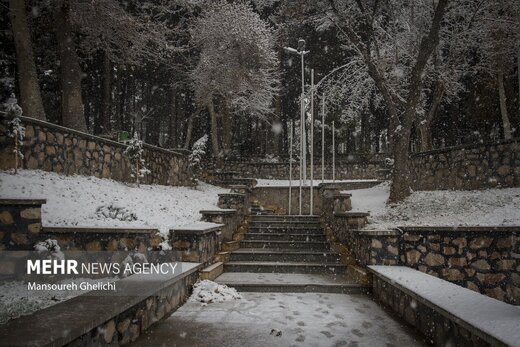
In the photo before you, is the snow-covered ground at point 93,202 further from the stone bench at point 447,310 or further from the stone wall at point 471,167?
the stone wall at point 471,167

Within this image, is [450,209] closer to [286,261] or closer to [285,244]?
[285,244]

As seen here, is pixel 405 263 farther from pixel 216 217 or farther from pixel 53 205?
pixel 53 205

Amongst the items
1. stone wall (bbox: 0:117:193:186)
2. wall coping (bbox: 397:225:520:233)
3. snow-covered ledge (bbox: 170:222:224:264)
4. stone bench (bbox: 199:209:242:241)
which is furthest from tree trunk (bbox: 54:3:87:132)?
wall coping (bbox: 397:225:520:233)

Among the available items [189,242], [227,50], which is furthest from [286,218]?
[227,50]

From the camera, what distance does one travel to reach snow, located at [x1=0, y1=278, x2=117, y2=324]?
3.54 metres

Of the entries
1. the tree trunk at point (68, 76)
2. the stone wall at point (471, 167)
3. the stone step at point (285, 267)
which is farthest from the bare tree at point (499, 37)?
the tree trunk at point (68, 76)

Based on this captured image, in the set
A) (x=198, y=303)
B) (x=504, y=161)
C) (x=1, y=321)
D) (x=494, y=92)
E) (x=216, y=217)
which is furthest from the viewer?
(x=494, y=92)

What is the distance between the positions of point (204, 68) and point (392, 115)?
32.3 feet

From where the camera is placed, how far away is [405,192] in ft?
33.4

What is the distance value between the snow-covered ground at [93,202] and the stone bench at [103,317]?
2081 mm

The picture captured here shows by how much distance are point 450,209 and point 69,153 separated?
893 cm

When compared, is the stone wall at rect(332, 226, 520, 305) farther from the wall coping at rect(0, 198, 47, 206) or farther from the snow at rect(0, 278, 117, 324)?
the wall coping at rect(0, 198, 47, 206)

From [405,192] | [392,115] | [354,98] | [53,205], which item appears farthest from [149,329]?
[354,98]

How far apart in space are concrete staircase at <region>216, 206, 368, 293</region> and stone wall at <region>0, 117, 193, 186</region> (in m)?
3.70
